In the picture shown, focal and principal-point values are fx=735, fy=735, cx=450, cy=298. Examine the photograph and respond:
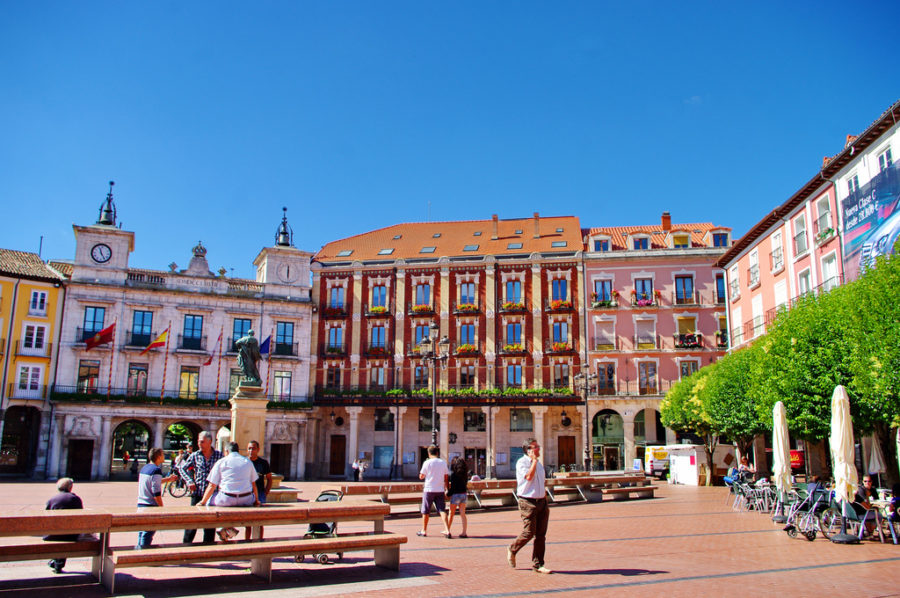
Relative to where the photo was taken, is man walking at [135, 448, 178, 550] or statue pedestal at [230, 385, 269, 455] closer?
man walking at [135, 448, 178, 550]

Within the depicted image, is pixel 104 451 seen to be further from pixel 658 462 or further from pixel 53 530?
pixel 53 530

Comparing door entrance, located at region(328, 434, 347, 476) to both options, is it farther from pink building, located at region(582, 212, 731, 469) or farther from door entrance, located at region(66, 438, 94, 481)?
pink building, located at region(582, 212, 731, 469)

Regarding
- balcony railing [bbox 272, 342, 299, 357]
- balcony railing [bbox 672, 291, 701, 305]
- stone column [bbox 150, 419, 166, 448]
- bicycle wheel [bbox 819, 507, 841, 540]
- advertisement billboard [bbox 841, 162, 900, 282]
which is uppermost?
balcony railing [bbox 672, 291, 701, 305]

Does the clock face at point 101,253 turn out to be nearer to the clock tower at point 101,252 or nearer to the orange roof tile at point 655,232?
the clock tower at point 101,252

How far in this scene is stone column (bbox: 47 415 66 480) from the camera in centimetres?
4419

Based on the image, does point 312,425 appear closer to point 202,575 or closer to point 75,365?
point 75,365

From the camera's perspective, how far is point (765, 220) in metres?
36.1

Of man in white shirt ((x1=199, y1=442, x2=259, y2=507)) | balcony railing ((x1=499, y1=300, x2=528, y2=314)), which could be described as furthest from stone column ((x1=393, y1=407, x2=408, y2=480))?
man in white shirt ((x1=199, y1=442, x2=259, y2=507))

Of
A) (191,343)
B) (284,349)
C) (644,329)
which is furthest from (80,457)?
(644,329)

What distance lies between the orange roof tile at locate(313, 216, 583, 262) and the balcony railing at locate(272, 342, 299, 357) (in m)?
7.70

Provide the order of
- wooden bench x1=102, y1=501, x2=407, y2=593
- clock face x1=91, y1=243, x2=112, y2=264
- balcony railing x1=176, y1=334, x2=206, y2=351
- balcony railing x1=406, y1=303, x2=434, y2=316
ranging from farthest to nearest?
balcony railing x1=406, y1=303, x2=434, y2=316
balcony railing x1=176, y1=334, x2=206, y2=351
clock face x1=91, y1=243, x2=112, y2=264
wooden bench x1=102, y1=501, x2=407, y2=593

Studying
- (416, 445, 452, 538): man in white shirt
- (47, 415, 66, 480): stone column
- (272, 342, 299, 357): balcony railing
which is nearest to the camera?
(416, 445, 452, 538): man in white shirt

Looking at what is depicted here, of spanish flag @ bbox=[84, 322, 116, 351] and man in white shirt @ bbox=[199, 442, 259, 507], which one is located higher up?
spanish flag @ bbox=[84, 322, 116, 351]

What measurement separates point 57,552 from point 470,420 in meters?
44.2
